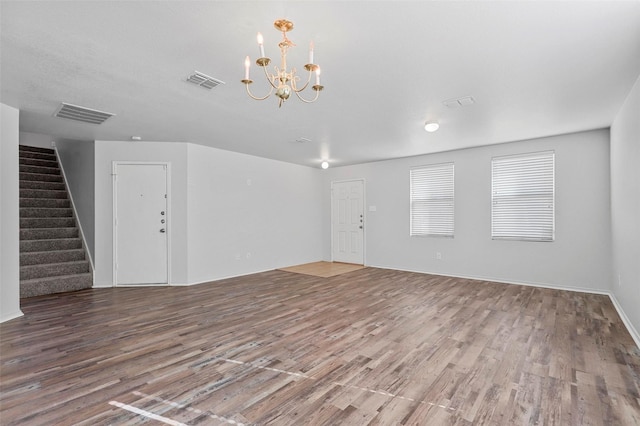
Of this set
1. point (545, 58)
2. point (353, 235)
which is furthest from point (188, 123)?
point (353, 235)

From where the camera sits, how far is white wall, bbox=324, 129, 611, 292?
15.7ft

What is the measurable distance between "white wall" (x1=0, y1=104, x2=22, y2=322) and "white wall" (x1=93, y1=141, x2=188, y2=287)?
1.51 meters

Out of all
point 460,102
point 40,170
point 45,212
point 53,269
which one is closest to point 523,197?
point 460,102

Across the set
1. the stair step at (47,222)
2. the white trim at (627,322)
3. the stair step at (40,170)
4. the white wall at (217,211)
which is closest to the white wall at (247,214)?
the white wall at (217,211)

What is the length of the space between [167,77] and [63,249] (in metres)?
4.56

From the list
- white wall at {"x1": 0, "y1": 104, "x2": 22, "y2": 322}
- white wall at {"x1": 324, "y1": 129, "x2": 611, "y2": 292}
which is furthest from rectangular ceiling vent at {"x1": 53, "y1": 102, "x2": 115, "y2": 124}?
white wall at {"x1": 324, "y1": 129, "x2": 611, "y2": 292}

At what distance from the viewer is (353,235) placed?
7.82 metres

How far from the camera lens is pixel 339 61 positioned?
2588 millimetres

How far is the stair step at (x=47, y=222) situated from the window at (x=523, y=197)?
793cm

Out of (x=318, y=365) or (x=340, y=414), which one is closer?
(x=340, y=414)

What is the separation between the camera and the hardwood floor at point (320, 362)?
6.40ft

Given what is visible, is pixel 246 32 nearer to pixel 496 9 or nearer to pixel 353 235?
pixel 496 9

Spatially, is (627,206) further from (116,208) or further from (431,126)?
(116,208)

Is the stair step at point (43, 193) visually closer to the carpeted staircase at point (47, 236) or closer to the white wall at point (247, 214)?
the carpeted staircase at point (47, 236)
